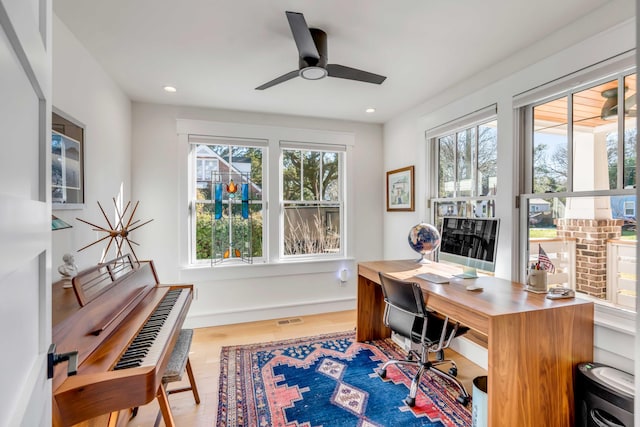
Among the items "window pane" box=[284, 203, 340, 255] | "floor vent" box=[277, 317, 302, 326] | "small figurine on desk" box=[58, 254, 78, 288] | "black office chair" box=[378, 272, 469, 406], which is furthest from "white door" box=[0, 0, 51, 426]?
"window pane" box=[284, 203, 340, 255]

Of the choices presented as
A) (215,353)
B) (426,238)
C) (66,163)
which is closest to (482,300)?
(426,238)

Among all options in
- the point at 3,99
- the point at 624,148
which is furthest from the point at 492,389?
the point at 3,99

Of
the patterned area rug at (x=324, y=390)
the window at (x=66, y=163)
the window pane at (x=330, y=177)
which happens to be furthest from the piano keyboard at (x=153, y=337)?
the window pane at (x=330, y=177)

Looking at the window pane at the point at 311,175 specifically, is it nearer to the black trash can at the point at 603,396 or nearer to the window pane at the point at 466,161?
the window pane at the point at 466,161

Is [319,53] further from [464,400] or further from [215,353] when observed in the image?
[215,353]

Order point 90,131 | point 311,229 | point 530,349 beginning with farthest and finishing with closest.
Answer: point 311,229, point 90,131, point 530,349

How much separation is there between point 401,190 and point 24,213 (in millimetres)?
3390

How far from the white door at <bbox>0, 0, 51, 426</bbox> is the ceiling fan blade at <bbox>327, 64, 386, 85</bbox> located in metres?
1.51

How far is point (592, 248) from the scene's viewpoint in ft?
5.98

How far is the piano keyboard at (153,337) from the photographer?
119 centimetres

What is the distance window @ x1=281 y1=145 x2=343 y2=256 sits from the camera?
12.1 feet

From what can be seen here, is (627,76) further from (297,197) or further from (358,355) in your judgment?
(297,197)

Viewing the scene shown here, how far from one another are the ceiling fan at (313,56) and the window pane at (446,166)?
118 cm

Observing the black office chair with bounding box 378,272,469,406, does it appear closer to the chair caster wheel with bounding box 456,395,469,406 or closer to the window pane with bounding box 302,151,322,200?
the chair caster wheel with bounding box 456,395,469,406
